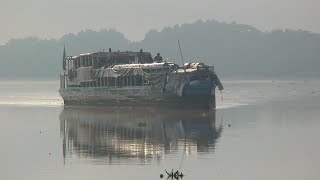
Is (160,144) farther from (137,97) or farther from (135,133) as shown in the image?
(137,97)

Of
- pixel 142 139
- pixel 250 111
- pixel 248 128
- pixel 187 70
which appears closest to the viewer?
pixel 142 139

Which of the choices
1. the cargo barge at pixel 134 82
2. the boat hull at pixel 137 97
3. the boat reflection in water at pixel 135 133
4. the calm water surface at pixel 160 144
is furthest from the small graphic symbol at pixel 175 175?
the boat hull at pixel 137 97

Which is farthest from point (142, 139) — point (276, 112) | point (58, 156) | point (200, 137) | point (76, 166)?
point (276, 112)

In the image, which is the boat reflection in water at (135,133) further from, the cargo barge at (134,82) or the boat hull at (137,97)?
the cargo barge at (134,82)

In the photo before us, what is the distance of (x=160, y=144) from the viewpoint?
44469mm

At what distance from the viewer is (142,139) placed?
47.4 m

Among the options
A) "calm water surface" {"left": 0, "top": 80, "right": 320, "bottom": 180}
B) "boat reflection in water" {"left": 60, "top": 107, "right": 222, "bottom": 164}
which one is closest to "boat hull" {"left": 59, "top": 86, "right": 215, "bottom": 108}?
"boat reflection in water" {"left": 60, "top": 107, "right": 222, "bottom": 164}

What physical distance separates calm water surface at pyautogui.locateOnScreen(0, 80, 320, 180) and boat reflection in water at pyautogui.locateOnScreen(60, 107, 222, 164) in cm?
5

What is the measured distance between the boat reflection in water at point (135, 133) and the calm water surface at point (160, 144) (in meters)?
0.05

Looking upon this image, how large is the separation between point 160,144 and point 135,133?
23.4ft

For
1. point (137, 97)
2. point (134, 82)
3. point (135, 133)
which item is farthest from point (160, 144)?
point (134, 82)

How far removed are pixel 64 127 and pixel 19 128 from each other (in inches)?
130

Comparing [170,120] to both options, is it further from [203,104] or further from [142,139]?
[142,139]

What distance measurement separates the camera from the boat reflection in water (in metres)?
40.7
